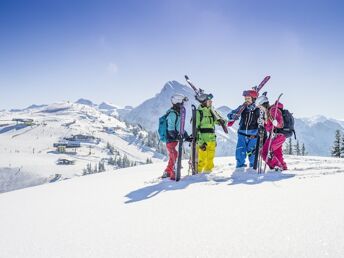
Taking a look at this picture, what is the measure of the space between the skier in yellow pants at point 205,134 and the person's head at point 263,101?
1406 mm

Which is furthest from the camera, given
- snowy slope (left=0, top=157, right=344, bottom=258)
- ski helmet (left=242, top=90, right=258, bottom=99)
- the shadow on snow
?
ski helmet (left=242, top=90, right=258, bottom=99)

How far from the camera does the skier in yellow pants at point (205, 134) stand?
9.41 meters

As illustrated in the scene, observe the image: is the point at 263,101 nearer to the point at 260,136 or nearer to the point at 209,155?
the point at 260,136

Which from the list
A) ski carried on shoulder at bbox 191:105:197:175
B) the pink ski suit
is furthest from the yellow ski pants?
the pink ski suit

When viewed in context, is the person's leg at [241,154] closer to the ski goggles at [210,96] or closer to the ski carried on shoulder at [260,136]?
the ski carried on shoulder at [260,136]

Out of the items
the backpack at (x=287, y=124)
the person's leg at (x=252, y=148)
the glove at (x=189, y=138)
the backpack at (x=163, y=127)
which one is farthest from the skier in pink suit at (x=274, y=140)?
the backpack at (x=163, y=127)

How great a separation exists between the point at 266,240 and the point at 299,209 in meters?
1.16

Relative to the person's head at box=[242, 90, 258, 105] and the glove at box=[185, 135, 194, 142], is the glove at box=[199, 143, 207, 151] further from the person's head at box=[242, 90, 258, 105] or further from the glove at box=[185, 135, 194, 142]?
the person's head at box=[242, 90, 258, 105]

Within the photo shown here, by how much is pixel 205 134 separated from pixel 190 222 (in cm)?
539

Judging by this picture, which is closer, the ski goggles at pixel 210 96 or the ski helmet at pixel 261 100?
the ski helmet at pixel 261 100

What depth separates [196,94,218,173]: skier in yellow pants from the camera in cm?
941

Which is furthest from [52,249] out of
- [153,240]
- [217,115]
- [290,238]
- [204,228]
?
[217,115]

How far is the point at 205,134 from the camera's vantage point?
945cm

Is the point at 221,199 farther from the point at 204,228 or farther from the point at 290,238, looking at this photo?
the point at 290,238
